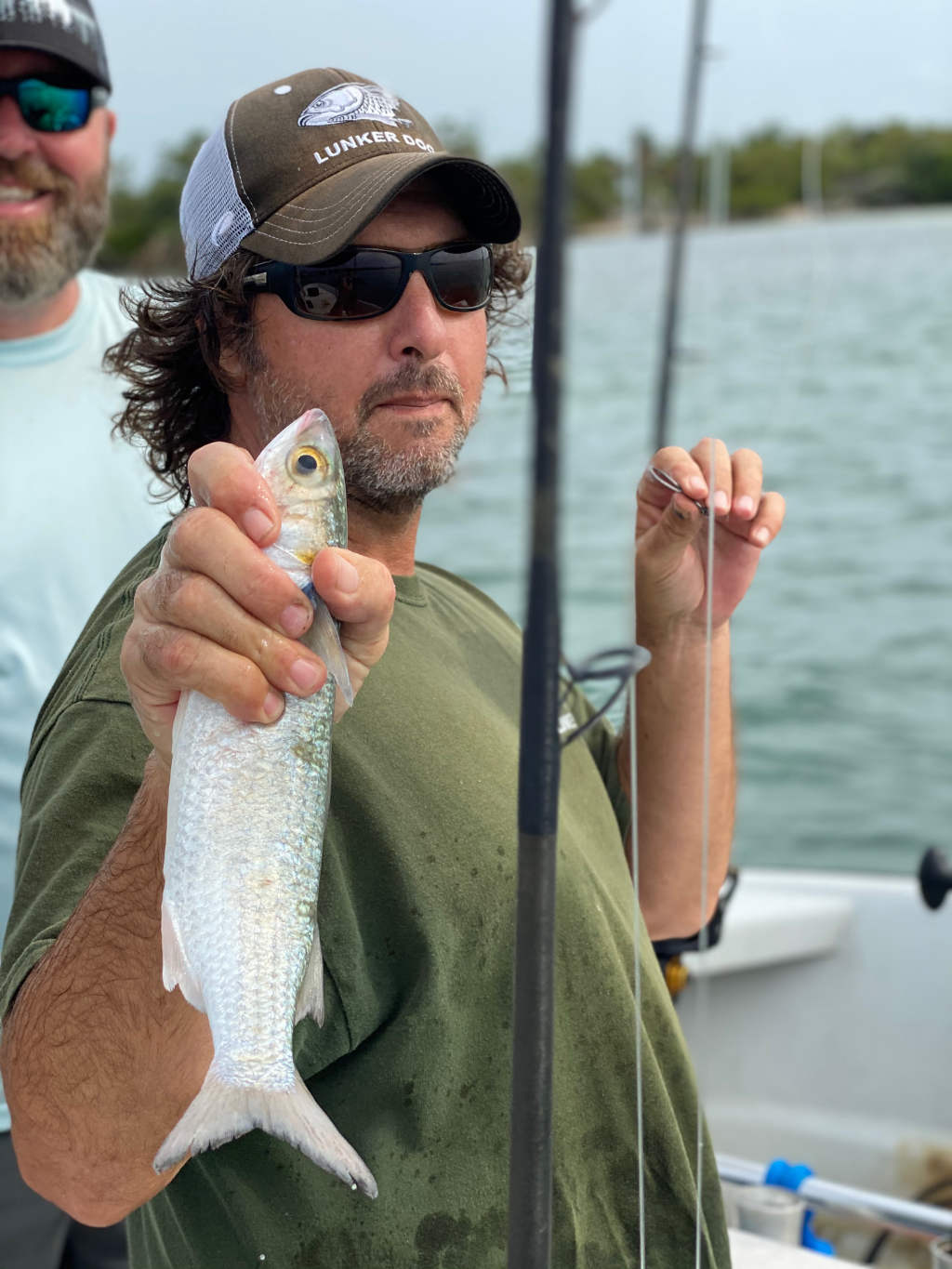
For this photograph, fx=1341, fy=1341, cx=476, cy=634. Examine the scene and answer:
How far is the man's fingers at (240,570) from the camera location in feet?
3.46

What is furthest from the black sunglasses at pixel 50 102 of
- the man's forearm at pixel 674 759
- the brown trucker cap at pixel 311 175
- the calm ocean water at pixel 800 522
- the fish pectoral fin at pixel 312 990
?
the fish pectoral fin at pixel 312 990

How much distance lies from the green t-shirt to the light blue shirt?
38.4 inches

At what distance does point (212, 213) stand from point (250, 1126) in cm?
110

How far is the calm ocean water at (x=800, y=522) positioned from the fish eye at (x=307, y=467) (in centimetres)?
20

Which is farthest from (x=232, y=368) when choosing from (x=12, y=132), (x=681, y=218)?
(x=12, y=132)

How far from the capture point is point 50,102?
2.71 m

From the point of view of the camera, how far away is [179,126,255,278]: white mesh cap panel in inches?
64.1

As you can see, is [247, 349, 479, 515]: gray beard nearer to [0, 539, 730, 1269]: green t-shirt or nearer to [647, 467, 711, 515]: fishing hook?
[0, 539, 730, 1269]: green t-shirt

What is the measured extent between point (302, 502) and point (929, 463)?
18170 millimetres

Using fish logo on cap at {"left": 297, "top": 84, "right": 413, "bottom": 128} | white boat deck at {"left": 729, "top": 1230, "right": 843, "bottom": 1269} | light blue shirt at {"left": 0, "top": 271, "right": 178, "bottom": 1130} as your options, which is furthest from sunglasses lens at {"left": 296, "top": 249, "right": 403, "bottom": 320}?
white boat deck at {"left": 729, "top": 1230, "right": 843, "bottom": 1269}

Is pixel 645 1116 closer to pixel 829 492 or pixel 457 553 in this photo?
pixel 457 553

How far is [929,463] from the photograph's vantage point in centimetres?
1809

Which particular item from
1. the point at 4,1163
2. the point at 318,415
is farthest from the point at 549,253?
the point at 4,1163

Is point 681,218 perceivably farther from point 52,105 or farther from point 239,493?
point 239,493
